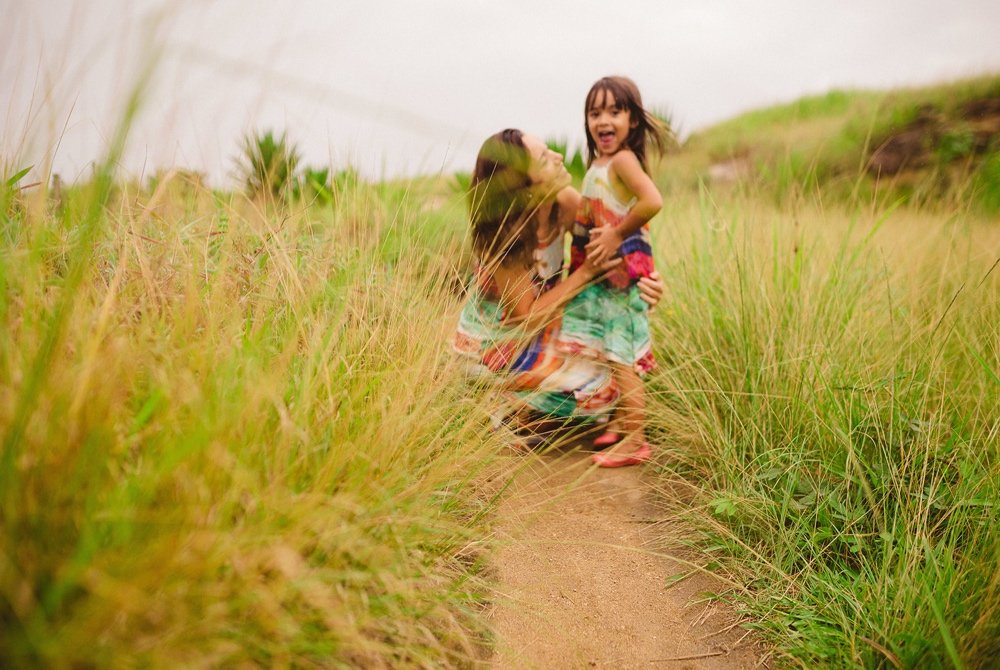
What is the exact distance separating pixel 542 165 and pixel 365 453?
1.72m

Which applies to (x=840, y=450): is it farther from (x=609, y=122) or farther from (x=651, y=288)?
(x=609, y=122)

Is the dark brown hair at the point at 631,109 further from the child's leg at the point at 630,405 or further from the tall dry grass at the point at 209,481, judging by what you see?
the tall dry grass at the point at 209,481

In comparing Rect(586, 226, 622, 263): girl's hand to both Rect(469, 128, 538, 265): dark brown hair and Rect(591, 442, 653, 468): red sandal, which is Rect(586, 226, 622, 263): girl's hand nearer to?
Rect(469, 128, 538, 265): dark brown hair

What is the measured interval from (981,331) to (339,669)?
2693mm

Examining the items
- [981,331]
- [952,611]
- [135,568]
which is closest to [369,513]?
[135,568]

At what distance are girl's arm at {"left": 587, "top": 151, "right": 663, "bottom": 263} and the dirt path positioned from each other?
1.06 meters

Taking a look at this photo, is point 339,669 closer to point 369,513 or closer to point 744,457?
point 369,513

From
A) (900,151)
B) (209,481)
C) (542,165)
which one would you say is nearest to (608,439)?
(542,165)

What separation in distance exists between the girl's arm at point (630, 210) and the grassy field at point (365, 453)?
50cm

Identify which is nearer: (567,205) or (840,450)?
(840,450)

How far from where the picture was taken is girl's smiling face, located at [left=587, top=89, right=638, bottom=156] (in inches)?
106

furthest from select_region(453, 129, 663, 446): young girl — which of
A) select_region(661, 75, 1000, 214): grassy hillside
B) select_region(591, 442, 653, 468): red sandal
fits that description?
select_region(661, 75, 1000, 214): grassy hillside

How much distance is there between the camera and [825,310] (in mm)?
2400

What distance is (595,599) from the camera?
1836 millimetres
